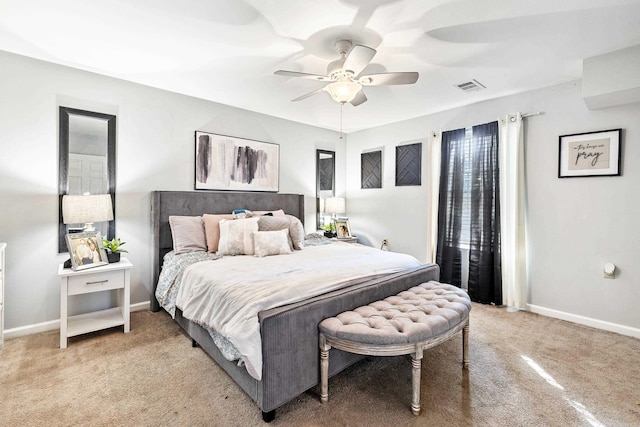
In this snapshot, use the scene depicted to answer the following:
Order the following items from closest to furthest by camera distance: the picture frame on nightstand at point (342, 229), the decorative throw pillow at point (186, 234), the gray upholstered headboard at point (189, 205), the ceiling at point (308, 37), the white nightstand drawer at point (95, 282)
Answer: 1. the ceiling at point (308, 37)
2. the white nightstand drawer at point (95, 282)
3. the decorative throw pillow at point (186, 234)
4. the gray upholstered headboard at point (189, 205)
5. the picture frame on nightstand at point (342, 229)

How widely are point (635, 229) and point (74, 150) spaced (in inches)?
215

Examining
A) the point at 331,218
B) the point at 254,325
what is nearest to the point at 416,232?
the point at 331,218

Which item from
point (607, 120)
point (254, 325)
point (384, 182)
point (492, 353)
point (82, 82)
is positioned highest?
point (82, 82)

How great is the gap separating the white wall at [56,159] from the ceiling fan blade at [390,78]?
226cm

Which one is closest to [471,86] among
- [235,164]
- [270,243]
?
[270,243]

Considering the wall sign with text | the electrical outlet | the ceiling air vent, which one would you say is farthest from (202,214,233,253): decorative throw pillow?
the electrical outlet

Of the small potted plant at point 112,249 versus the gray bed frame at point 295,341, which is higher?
the small potted plant at point 112,249

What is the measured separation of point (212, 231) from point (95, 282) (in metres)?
1.11

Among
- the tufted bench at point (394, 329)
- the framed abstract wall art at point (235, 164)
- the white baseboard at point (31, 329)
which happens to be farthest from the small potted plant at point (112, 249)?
the tufted bench at point (394, 329)

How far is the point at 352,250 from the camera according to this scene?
11.1 ft

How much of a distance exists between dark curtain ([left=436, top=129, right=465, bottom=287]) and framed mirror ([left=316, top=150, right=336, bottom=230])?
1.91 m

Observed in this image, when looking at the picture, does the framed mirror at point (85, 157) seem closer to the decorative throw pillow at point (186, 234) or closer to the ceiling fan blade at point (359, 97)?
the decorative throw pillow at point (186, 234)

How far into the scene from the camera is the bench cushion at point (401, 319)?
5.74 ft

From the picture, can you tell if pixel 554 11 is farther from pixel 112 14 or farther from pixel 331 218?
pixel 331 218
